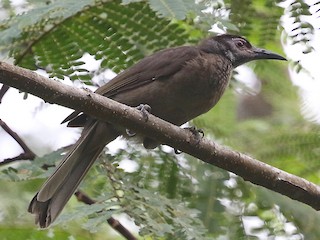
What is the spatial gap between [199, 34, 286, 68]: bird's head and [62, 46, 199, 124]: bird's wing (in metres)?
0.41

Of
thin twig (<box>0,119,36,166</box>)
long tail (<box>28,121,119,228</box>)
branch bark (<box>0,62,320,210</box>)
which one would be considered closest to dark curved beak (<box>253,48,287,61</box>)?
long tail (<box>28,121,119,228</box>)

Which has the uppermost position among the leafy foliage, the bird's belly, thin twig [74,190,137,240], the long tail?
the leafy foliage

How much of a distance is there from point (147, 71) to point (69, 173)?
2.38 feet

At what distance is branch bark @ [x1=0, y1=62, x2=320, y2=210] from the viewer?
10.6 ft

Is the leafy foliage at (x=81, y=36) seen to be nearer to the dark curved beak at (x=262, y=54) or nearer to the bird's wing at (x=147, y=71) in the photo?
the bird's wing at (x=147, y=71)

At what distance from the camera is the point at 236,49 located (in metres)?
5.09

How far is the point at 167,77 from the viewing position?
461cm

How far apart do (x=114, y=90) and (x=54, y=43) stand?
0.47 meters

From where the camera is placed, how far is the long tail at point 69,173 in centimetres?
419

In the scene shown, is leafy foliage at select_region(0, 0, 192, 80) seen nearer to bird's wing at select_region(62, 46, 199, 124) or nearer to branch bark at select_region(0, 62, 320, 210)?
bird's wing at select_region(62, 46, 199, 124)

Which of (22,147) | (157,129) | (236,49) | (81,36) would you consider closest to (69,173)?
(22,147)

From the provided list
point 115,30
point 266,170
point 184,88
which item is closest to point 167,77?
point 184,88

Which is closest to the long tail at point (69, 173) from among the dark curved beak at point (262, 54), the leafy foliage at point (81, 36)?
the leafy foliage at point (81, 36)

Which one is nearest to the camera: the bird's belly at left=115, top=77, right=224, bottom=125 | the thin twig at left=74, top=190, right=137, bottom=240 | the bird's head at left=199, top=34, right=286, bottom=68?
the thin twig at left=74, top=190, right=137, bottom=240
